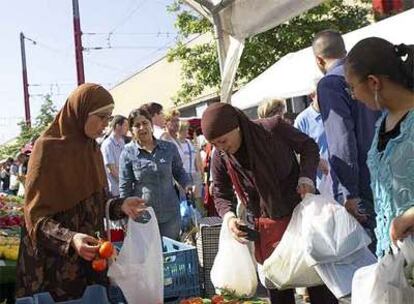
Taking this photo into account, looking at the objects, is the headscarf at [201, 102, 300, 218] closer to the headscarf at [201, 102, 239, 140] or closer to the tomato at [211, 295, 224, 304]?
the headscarf at [201, 102, 239, 140]

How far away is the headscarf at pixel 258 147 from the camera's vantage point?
2.68 m

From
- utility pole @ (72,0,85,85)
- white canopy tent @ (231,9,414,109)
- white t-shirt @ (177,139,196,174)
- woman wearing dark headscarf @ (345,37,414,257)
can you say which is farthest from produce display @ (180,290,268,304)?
utility pole @ (72,0,85,85)

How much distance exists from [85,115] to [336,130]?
3.95ft

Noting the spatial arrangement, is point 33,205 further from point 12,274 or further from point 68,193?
point 12,274

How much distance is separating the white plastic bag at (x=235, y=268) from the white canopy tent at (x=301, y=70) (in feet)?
15.1

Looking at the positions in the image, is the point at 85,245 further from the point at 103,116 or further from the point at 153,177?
the point at 153,177

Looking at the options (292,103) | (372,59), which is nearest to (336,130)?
(372,59)

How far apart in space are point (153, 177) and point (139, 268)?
1.79 metres

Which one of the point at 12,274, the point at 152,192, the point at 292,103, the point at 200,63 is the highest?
the point at 200,63

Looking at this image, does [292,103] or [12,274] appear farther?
[292,103]

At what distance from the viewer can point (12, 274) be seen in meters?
3.55

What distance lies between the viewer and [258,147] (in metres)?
2.74

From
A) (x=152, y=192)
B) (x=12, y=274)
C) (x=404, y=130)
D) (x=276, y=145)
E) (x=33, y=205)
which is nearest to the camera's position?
(x=404, y=130)

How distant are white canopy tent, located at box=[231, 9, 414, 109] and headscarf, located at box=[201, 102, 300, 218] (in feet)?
15.1
